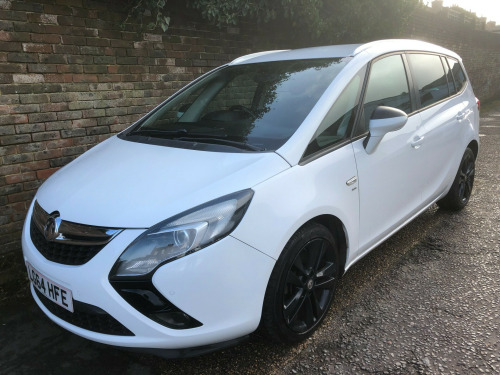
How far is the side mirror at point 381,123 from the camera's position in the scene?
240 cm

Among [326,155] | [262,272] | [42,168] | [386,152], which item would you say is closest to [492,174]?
[386,152]

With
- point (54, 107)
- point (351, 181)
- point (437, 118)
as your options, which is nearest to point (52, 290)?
point (351, 181)

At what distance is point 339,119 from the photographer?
2396 mm

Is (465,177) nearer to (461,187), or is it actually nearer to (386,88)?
(461,187)

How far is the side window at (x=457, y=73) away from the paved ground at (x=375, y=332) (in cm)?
151

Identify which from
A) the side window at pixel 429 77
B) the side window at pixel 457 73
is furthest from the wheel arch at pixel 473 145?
the side window at pixel 429 77

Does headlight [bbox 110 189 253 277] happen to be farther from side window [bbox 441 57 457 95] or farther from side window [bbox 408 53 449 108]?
side window [bbox 441 57 457 95]

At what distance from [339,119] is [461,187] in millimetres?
2259

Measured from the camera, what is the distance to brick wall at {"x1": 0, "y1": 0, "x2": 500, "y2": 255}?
3416 mm

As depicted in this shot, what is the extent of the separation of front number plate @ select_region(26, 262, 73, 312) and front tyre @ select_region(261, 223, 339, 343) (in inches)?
35.9

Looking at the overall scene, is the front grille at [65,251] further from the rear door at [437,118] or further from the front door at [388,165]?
the rear door at [437,118]

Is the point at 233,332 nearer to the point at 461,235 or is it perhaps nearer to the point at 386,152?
the point at 386,152

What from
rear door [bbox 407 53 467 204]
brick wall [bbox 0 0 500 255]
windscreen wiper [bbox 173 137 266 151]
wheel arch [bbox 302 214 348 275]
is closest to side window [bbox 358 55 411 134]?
rear door [bbox 407 53 467 204]

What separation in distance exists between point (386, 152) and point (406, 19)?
16.0ft
